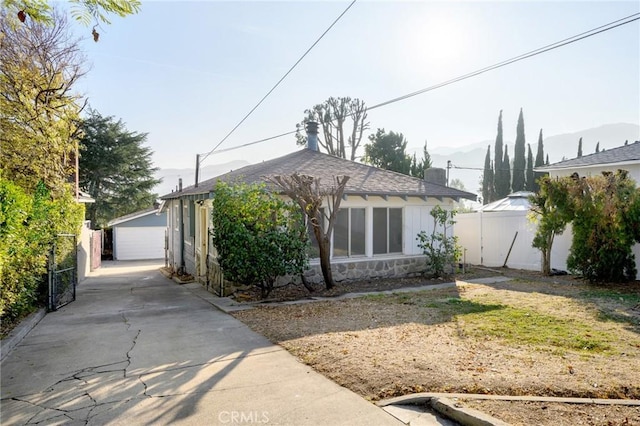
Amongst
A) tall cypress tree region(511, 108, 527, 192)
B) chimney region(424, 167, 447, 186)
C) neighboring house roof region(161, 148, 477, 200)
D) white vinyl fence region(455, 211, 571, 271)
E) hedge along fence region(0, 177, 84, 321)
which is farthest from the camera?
tall cypress tree region(511, 108, 527, 192)

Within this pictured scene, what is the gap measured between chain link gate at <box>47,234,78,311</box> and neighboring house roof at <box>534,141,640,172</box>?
16215 mm

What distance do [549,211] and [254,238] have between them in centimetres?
901

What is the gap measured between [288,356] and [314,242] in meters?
5.56

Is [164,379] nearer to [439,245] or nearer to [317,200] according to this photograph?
[317,200]

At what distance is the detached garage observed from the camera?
87.1 ft

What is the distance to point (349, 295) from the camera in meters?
9.62

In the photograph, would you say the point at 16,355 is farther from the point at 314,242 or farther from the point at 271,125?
the point at 271,125

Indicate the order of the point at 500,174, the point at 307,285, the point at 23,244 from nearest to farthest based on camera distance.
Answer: the point at 23,244 < the point at 307,285 < the point at 500,174

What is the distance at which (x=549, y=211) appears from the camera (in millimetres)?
12031

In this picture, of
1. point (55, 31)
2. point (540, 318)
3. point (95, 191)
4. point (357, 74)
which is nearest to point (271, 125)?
point (357, 74)

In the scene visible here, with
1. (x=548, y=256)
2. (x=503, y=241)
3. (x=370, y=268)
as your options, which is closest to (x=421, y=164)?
(x=503, y=241)

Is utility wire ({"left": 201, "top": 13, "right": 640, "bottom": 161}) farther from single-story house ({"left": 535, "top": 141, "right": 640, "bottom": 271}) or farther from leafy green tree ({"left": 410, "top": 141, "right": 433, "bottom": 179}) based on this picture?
leafy green tree ({"left": 410, "top": 141, "right": 433, "bottom": 179})

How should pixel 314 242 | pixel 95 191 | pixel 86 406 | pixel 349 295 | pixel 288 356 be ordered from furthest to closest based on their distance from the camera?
pixel 95 191
pixel 314 242
pixel 349 295
pixel 288 356
pixel 86 406

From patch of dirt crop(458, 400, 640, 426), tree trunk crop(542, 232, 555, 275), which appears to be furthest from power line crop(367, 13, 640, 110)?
patch of dirt crop(458, 400, 640, 426)
